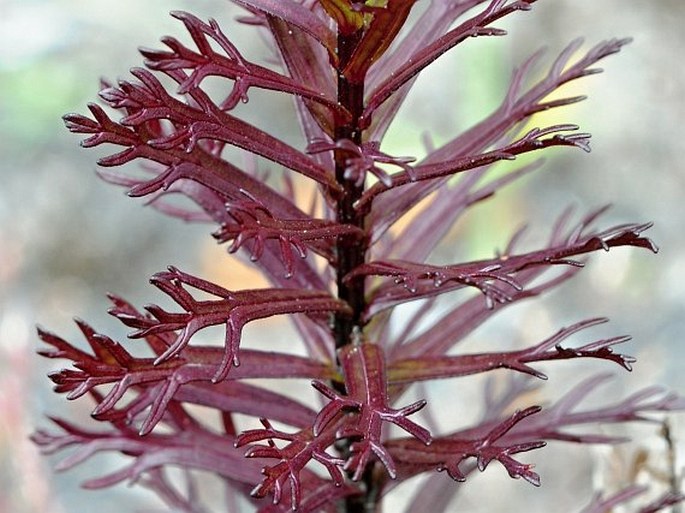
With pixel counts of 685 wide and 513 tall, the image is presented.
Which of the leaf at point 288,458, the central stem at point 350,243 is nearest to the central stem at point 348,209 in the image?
the central stem at point 350,243

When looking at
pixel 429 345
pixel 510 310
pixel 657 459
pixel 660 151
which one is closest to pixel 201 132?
pixel 429 345

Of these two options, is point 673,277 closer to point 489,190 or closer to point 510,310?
A: point 510,310

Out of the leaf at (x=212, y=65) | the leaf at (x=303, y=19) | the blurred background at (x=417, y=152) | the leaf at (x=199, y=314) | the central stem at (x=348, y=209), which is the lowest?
the leaf at (x=199, y=314)

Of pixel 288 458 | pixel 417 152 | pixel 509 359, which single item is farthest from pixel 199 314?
pixel 417 152

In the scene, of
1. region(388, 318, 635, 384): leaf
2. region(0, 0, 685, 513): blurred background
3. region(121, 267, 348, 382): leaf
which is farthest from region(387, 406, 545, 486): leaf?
region(0, 0, 685, 513): blurred background

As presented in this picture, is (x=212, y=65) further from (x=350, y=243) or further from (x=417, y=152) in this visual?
(x=417, y=152)

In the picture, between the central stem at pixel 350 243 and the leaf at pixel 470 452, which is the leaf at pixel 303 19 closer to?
the central stem at pixel 350 243
